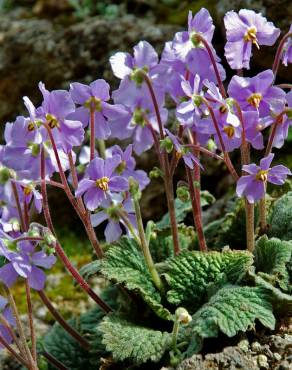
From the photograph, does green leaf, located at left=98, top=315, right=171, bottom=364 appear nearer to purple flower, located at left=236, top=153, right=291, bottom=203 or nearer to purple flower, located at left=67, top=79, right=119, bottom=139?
purple flower, located at left=236, top=153, right=291, bottom=203

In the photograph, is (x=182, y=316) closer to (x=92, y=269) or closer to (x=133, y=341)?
(x=133, y=341)

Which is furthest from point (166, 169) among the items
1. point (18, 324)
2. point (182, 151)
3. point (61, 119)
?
point (18, 324)

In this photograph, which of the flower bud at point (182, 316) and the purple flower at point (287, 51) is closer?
the flower bud at point (182, 316)

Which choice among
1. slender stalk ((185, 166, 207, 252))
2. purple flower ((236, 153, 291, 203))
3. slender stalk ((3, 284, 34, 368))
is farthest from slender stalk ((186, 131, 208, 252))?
slender stalk ((3, 284, 34, 368))

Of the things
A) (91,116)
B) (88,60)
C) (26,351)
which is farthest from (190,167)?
(88,60)

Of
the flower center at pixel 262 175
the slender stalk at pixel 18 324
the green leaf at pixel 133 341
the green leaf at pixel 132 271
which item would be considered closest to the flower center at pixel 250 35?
the flower center at pixel 262 175

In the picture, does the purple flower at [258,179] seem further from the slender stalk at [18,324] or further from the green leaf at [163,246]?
the slender stalk at [18,324]
